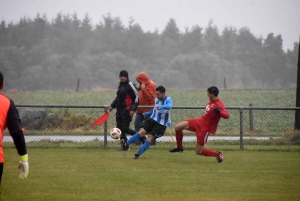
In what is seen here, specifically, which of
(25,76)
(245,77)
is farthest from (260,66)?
(25,76)

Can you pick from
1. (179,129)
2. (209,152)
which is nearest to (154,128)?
(179,129)

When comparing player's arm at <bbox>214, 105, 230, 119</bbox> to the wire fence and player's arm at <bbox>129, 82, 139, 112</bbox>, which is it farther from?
the wire fence

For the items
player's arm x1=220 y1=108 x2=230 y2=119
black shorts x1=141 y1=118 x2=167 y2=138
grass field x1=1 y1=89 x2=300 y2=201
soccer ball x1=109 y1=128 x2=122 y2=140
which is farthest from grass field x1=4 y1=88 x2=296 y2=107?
player's arm x1=220 y1=108 x2=230 y2=119

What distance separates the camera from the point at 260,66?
116562mm

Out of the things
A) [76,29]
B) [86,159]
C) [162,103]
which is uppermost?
[76,29]

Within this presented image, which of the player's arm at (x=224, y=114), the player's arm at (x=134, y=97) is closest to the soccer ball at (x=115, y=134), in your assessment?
the player's arm at (x=134, y=97)

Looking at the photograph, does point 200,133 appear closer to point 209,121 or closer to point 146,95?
point 209,121

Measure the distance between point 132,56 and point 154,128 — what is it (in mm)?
100423

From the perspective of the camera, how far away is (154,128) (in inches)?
599

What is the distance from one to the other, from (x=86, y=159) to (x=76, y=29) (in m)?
116

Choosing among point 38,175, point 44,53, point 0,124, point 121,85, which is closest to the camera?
point 0,124

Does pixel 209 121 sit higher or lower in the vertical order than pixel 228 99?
higher

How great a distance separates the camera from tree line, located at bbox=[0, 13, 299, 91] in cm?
10581

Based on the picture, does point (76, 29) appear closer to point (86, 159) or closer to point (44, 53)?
point (44, 53)
